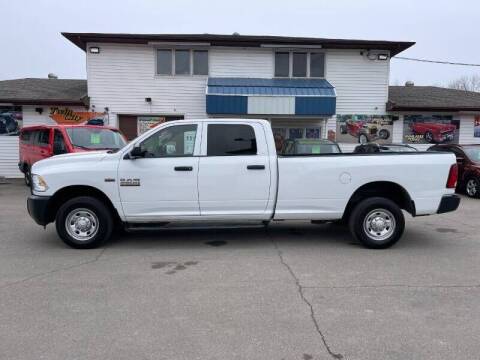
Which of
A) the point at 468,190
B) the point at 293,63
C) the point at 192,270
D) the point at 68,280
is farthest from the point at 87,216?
the point at 293,63

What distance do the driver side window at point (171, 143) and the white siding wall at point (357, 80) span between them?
1273 cm

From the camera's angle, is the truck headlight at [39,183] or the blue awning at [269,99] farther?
the blue awning at [269,99]

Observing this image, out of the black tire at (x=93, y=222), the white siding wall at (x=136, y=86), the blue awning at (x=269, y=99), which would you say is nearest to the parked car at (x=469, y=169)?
the blue awning at (x=269, y=99)

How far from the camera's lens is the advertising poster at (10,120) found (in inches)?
680

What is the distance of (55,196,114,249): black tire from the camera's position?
6.39 m

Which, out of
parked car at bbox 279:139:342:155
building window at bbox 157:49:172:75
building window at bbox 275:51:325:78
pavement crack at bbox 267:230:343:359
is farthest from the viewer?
building window at bbox 275:51:325:78

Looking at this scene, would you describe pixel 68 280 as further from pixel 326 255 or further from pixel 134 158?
pixel 326 255

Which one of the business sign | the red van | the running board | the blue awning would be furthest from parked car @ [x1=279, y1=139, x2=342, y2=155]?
the business sign

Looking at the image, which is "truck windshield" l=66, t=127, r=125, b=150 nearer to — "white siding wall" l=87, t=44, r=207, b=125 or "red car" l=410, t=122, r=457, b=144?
"white siding wall" l=87, t=44, r=207, b=125

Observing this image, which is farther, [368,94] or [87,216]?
[368,94]

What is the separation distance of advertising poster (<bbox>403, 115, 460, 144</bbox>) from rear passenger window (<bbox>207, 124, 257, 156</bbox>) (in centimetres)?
1368

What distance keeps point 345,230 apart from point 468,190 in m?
6.93

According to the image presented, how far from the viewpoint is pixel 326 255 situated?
627 cm

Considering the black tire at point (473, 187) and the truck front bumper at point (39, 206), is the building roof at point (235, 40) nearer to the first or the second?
the black tire at point (473, 187)
